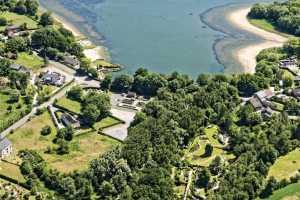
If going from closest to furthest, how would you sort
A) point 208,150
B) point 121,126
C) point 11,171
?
point 11,171, point 208,150, point 121,126

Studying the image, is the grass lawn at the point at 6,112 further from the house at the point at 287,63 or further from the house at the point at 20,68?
the house at the point at 287,63

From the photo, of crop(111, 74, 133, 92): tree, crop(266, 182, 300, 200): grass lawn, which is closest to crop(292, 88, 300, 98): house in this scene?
crop(266, 182, 300, 200): grass lawn

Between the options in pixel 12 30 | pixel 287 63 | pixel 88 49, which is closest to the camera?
pixel 287 63

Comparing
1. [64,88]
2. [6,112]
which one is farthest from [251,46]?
[6,112]

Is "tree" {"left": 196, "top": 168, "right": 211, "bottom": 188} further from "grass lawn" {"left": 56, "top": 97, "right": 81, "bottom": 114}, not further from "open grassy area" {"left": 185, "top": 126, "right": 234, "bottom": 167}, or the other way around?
"grass lawn" {"left": 56, "top": 97, "right": 81, "bottom": 114}

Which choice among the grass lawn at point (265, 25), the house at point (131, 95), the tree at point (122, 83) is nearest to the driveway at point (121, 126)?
the house at point (131, 95)

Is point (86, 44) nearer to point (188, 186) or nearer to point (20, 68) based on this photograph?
point (20, 68)

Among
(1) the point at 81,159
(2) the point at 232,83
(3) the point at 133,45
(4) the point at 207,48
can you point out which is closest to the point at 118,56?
(3) the point at 133,45
